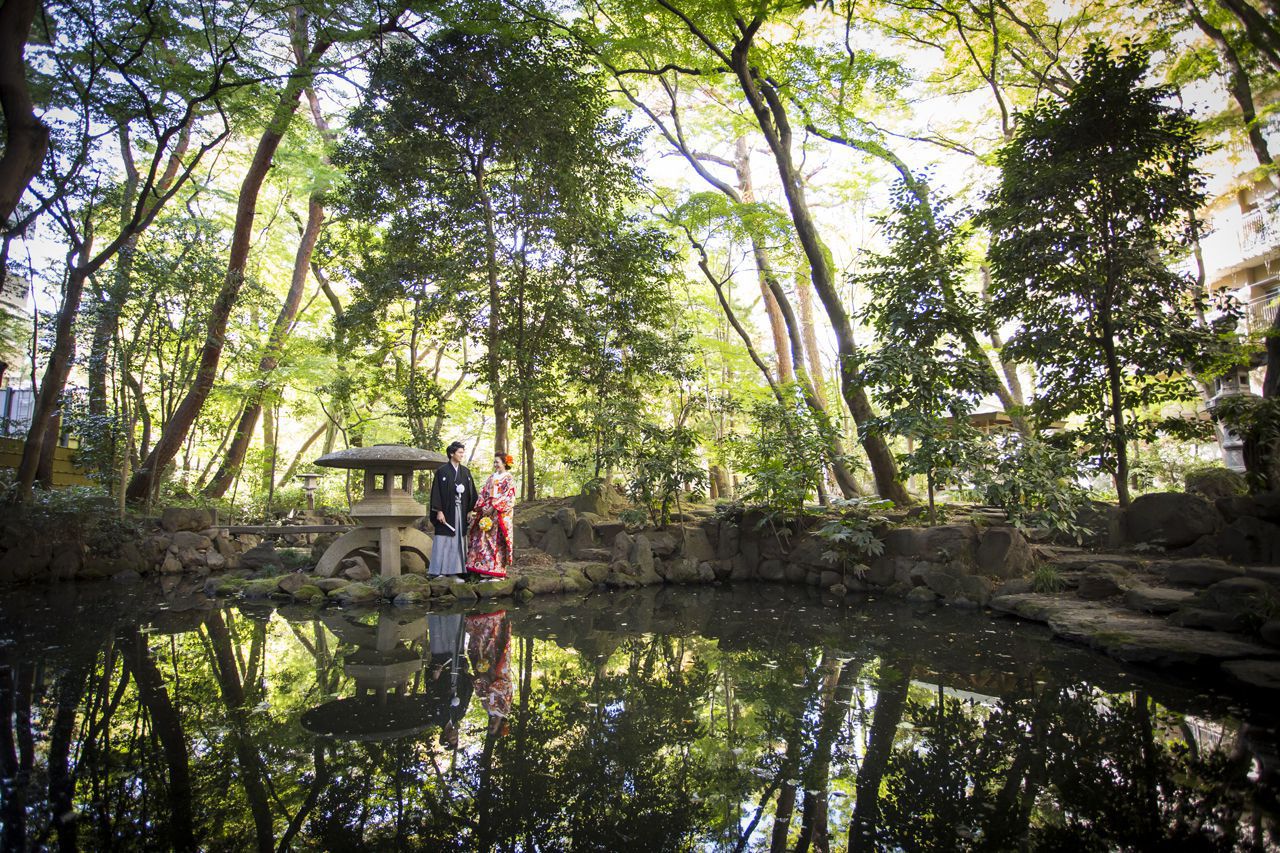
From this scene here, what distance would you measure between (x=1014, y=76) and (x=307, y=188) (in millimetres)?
14636

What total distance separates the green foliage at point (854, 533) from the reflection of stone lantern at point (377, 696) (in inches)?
195

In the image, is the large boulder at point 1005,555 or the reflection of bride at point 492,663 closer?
the reflection of bride at point 492,663

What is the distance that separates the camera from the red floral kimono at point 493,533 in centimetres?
817

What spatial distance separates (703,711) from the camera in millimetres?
3480

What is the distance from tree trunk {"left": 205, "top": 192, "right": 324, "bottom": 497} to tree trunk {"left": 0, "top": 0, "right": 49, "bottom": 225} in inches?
325

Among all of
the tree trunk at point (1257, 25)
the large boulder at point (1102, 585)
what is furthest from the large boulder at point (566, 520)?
the tree trunk at point (1257, 25)

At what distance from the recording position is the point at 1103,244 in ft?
24.5

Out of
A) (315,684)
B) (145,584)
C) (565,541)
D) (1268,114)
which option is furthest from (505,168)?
(1268,114)

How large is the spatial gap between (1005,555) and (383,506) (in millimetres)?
7365

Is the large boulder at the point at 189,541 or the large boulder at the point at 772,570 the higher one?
the large boulder at the point at 189,541

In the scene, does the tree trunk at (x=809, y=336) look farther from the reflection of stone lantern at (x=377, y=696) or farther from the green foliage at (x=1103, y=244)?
the reflection of stone lantern at (x=377, y=696)

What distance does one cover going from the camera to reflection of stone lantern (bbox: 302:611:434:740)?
3170 mm

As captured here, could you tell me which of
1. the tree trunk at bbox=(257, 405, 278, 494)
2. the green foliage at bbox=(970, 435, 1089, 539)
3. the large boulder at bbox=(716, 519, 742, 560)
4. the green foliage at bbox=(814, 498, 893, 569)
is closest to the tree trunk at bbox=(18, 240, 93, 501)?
the tree trunk at bbox=(257, 405, 278, 494)

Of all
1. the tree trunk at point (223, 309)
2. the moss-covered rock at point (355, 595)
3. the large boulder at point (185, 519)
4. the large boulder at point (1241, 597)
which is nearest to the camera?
the large boulder at point (1241, 597)
